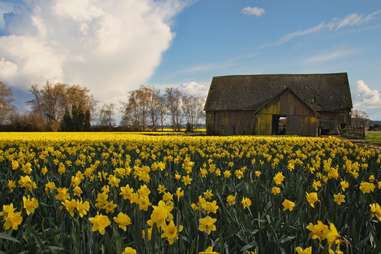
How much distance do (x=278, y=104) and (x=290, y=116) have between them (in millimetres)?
1674

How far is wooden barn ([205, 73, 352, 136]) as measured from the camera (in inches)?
1271

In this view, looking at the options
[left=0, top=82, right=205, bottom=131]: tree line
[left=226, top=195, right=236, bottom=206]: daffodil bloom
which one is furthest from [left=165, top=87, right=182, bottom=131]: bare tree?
[left=226, top=195, right=236, bottom=206]: daffodil bloom

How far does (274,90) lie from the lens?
38656 millimetres

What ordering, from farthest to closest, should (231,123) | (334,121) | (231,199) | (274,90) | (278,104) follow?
(274,90) → (231,123) → (334,121) → (278,104) → (231,199)

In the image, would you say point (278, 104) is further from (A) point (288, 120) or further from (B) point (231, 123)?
(B) point (231, 123)

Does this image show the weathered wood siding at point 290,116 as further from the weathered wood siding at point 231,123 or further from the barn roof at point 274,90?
the barn roof at point 274,90

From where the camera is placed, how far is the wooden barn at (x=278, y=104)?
32.3 meters

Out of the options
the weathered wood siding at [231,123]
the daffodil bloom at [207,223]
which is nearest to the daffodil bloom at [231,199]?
the daffodil bloom at [207,223]

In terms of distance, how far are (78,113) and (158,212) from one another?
46.3 metres

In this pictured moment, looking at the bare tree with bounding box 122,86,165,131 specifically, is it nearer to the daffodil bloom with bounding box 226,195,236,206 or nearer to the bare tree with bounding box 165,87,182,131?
the bare tree with bounding box 165,87,182,131

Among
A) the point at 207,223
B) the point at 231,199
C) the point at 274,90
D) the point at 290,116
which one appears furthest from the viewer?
the point at 274,90

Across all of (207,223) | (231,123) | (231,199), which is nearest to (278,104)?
(231,123)

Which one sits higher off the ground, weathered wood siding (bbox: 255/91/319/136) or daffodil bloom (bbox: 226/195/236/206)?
weathered wood siding (bbox: 255/91/319/136)

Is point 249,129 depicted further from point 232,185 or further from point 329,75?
point 232,185
